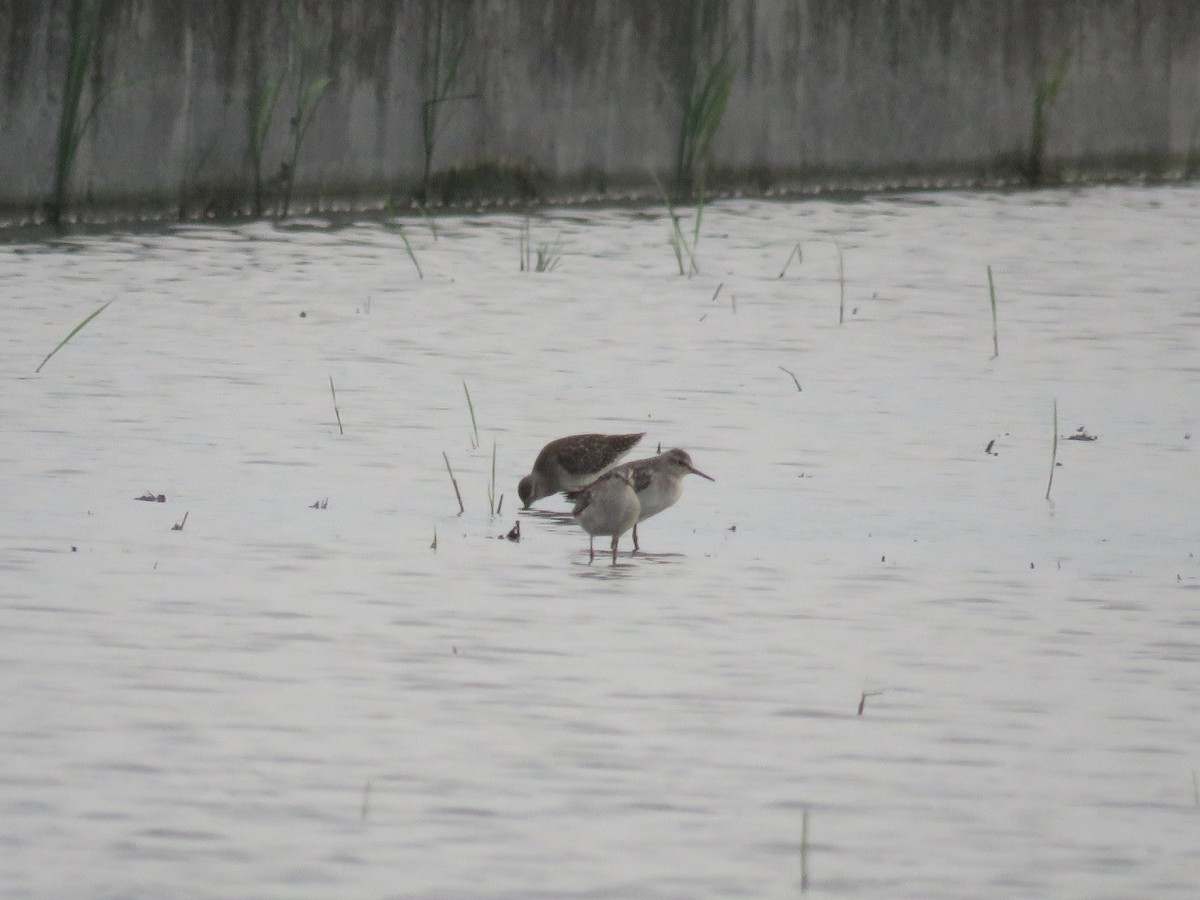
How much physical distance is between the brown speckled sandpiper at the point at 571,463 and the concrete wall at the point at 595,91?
6.67m

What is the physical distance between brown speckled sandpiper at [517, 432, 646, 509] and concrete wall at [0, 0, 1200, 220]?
21.9 ft

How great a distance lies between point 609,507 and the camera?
746cm

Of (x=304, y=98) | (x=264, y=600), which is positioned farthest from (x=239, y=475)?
(x=304, y=98)

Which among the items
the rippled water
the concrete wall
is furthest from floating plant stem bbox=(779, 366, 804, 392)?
the concrete wall

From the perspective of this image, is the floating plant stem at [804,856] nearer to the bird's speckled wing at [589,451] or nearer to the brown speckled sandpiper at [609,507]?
the brown speckled sandpiper at [609,507]

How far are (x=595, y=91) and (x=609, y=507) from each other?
33.6 ft

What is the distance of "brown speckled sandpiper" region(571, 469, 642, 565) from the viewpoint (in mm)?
7449

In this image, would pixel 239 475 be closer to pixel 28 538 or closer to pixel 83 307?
pixel 28 538

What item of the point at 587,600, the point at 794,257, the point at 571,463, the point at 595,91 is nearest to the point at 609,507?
the point at 587,600

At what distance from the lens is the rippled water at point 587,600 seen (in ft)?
15.7

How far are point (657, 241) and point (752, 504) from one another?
25.2 feet

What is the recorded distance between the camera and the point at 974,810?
5027mm

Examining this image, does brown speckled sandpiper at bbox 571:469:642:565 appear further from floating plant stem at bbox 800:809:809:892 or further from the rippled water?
floating plant stem at bbox 800:809:809:892

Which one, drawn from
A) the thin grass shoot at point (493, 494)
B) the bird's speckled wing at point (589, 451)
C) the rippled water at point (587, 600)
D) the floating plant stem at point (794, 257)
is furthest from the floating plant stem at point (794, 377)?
the floating plant stem at point (794, 257)
